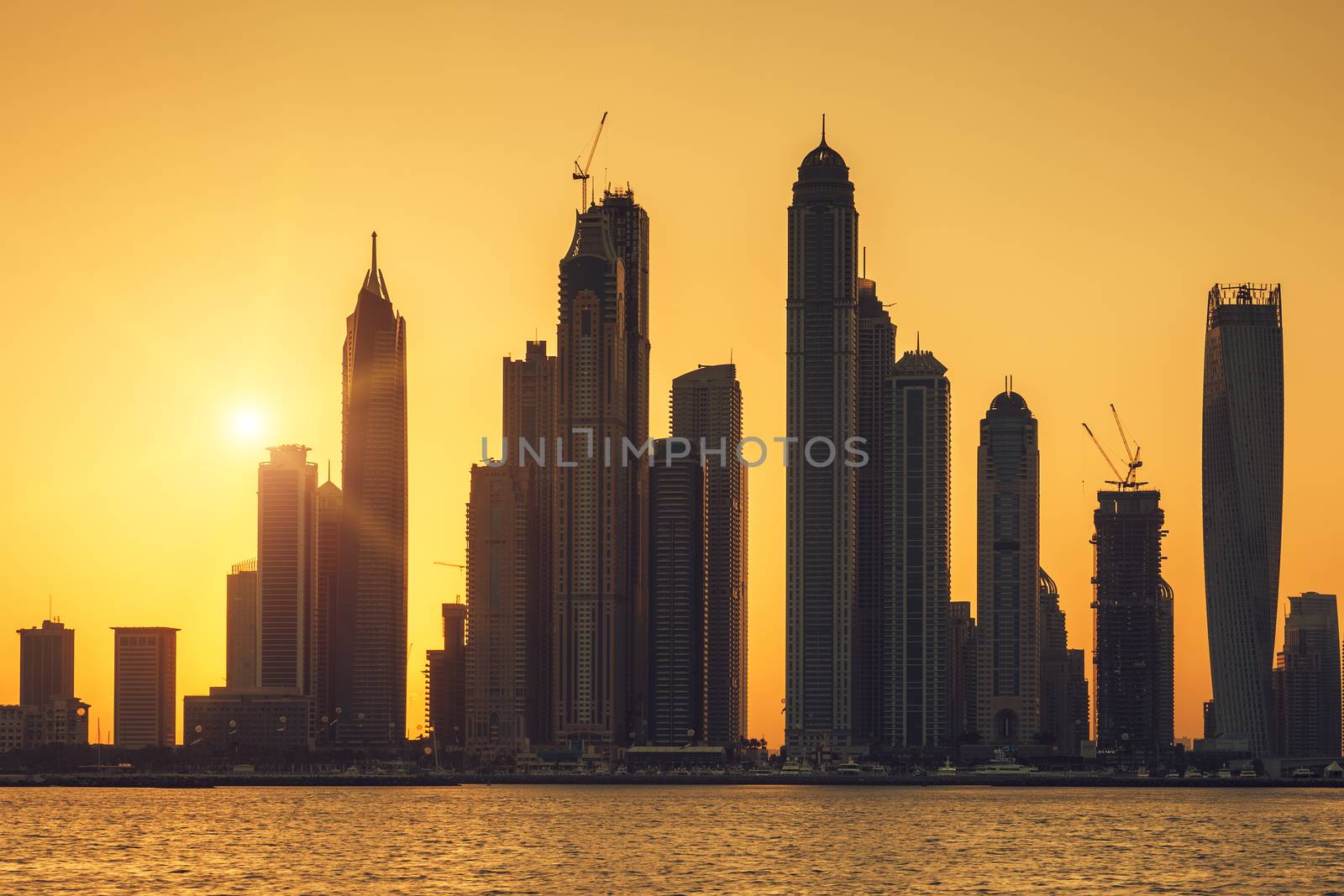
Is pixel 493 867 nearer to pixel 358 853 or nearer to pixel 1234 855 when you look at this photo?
pixel 358 853

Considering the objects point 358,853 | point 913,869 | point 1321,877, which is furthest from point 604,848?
point 1321,877

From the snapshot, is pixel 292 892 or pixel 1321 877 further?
pixel 1321 877

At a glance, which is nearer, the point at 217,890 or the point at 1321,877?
the point at 217,890

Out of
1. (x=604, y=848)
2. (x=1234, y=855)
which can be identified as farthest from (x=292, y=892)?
(x=1234, y=855)

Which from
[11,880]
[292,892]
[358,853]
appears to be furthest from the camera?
[358,853]

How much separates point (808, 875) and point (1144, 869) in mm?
29238

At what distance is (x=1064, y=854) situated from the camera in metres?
193

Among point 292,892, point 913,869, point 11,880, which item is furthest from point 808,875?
point 11,880

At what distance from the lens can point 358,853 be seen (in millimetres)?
192625

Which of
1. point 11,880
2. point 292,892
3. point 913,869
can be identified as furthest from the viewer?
point 913,869

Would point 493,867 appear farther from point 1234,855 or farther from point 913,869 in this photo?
point 1234,855

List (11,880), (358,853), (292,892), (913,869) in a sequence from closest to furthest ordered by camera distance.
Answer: (292,892), (11,880), (913,869), (358,853)

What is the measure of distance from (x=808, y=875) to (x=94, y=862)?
59254 millimetres

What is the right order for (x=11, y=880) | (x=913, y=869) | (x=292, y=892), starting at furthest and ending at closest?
(x=913, y=869)
(x=11, y=880)
(x=292, y=892)
